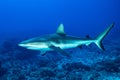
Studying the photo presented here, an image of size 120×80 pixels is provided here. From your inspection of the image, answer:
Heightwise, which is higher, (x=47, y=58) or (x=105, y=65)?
(x=47, y=58)

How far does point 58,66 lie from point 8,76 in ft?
13.0

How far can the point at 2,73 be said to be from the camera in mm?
12422

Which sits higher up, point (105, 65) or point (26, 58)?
point (26, 58)

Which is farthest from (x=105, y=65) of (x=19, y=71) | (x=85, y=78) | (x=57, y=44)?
(x=57, y=44)

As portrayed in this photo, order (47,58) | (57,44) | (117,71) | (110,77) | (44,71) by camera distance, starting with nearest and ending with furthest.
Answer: (57,44), (110,77), (117,71), (44,71), (47,58)

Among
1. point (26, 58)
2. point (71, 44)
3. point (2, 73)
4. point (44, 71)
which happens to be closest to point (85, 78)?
point (44, 71)

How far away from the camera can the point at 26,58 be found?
60.5 ft

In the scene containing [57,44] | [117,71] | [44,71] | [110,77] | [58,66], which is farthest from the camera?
[58,66]

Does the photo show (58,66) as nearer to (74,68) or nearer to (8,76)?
(74,68)

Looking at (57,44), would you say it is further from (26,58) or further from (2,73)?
(26,58)

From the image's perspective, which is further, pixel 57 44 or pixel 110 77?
pixel 110 77

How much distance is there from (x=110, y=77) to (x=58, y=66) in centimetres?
461

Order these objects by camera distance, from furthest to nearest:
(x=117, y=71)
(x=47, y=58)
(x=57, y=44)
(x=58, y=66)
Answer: (x=47, y=58), (x=58, y=66), (x=117, y=71), (x=57, y=44)

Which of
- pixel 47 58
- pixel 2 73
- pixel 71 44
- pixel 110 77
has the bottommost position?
pixel 110 77
